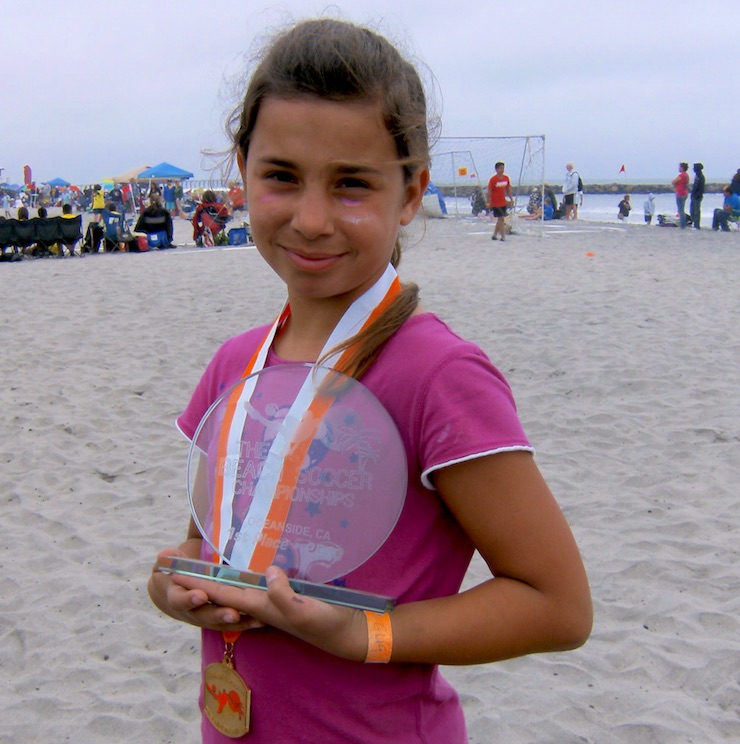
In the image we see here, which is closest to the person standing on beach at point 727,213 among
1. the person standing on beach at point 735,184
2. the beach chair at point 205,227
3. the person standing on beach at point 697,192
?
the person standing on beach at point 735,184

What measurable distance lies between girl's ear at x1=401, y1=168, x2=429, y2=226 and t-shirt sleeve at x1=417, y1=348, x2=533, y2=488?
283 millimetres

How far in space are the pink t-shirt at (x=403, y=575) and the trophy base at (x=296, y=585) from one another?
0.11 m

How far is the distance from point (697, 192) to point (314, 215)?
66.5 ft

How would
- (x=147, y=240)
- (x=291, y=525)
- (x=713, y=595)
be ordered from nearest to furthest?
(x=291, y=525) < (x=713, y=595) < (x=147, y=240)

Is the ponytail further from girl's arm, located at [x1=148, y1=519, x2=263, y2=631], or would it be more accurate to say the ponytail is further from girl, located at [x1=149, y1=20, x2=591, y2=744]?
girl's arm, located at [x1=148, y1=519, x2=263, y2=631]

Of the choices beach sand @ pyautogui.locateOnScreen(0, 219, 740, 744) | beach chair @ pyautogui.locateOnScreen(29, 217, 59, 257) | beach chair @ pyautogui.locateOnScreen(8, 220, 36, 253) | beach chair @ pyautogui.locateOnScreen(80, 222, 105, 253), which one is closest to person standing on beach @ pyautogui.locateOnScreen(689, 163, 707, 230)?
beach sand @ pyautogui.locateOnScreen(0, 219, 740, 744)

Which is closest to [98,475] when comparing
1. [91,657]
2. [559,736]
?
[91,657]

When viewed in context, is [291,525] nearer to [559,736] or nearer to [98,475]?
[559,736]

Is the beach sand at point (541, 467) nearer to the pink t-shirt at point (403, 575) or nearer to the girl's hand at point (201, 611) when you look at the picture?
the pink t-shirt at point (403, 575)

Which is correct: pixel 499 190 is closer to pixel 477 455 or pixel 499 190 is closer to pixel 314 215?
pixel 314 215

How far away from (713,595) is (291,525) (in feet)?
9.93

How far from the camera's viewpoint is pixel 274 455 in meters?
1.01

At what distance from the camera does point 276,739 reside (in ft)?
3.37

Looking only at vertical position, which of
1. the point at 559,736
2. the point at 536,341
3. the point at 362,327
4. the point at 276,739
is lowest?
the point at 559,736
